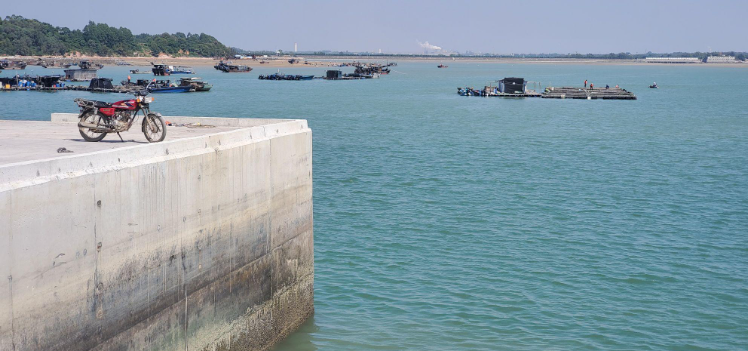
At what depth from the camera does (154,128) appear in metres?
16.4

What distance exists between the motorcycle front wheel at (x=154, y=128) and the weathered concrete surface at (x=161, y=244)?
2.23ft

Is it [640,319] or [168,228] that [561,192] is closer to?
[640,319]

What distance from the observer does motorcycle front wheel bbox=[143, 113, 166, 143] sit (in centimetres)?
1625

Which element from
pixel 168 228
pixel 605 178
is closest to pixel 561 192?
pixel 605 178

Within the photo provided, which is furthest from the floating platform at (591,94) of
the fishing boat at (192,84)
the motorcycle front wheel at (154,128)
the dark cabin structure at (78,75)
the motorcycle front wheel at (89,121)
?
the motorcycle front wheel at (89,121)

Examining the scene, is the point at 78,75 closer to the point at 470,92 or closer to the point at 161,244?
the point at 470,92

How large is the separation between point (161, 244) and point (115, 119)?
16.6 ft

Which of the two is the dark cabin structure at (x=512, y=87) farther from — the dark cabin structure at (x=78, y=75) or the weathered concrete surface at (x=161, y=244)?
the weathered concrete surface at (x=161, y=244)

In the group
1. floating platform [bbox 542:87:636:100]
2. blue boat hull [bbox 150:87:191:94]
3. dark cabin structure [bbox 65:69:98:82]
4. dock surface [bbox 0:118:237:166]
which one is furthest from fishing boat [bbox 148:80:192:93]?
dock surface [bbox 0:118:237:166]

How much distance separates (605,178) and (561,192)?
16.7ft

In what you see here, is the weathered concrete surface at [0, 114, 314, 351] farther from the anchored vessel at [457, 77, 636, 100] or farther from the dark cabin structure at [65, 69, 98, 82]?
the dark cabin structure at [65, 69, 98, 82]

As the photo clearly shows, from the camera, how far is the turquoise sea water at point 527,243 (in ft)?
60.0

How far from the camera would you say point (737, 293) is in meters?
20.9

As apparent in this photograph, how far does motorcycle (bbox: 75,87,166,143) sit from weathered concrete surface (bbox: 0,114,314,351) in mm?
501
